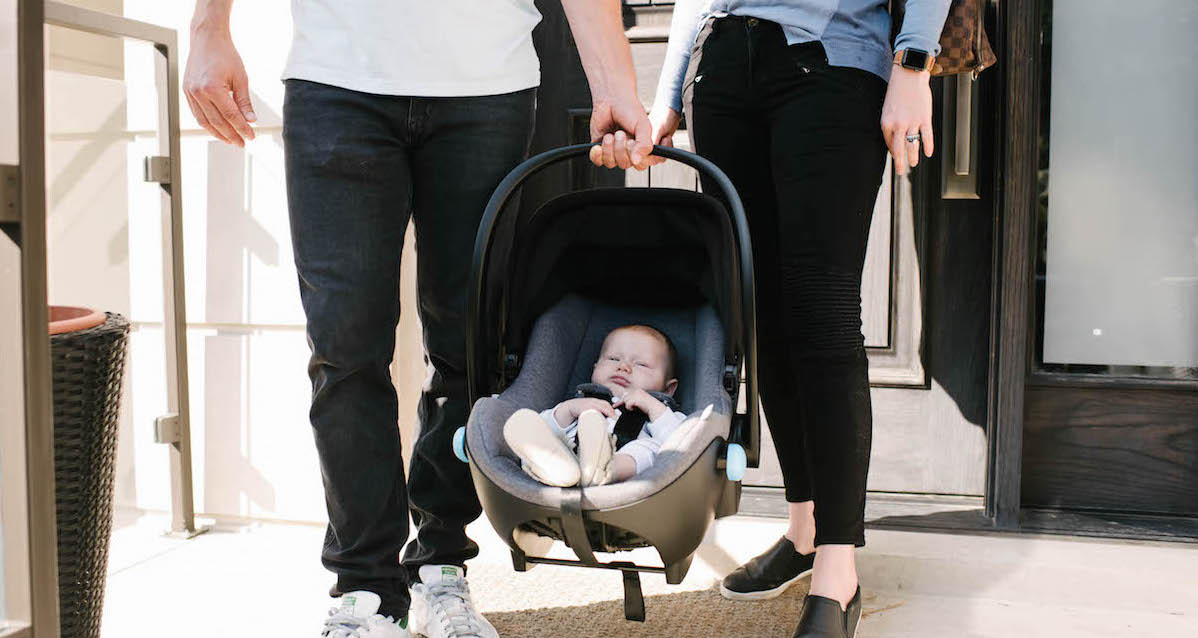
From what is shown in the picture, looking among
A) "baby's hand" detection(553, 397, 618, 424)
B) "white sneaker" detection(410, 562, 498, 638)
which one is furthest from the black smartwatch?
"white sneaker" detection(410, 562, 498, 638)

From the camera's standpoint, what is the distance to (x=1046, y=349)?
95.6 inches

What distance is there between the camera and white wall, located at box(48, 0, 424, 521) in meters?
2.49

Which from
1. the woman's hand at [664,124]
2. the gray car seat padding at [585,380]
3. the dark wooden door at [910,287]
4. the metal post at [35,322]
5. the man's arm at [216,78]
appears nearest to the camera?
the metal post at [35,322]

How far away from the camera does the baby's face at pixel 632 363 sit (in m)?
1.79

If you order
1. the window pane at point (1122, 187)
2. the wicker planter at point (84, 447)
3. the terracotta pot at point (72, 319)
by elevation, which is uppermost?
the window pane at point (1122, 187)

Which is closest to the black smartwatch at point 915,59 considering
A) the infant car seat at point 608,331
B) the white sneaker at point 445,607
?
the infant car seat at point 608,331

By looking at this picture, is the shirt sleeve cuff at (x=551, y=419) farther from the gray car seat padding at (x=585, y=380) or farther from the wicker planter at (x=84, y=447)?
the wicker planter at (x=84, y=447)

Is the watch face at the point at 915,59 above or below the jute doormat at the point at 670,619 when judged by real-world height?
above

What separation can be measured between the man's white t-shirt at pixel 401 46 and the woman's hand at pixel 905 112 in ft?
2.27

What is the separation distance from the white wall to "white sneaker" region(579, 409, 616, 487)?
1.20 m

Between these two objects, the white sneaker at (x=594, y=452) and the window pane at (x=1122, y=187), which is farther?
the window pane at (x=1122, y=187)

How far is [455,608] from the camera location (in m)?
1.82

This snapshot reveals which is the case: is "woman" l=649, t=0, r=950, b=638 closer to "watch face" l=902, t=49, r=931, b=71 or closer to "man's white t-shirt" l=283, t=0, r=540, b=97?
"watch face" l=902, t=49, r=931, b=71

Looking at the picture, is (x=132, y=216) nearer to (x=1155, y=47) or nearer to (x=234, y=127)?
(x=234, y=127)
